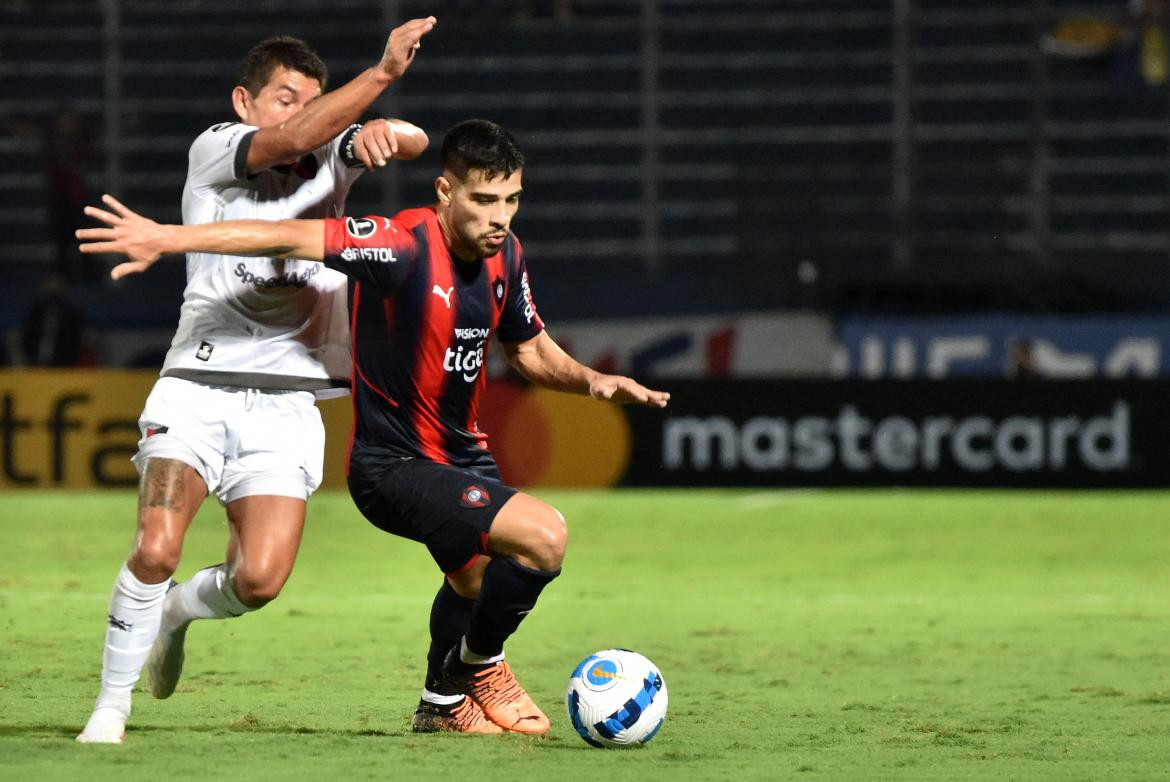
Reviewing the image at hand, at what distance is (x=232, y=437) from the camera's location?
6039 mm

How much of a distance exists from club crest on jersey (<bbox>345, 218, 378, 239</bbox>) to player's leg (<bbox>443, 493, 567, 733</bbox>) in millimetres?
950

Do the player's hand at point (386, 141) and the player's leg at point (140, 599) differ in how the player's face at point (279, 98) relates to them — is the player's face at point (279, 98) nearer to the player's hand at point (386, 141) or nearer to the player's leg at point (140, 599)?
the player's hand at point (386, 141)

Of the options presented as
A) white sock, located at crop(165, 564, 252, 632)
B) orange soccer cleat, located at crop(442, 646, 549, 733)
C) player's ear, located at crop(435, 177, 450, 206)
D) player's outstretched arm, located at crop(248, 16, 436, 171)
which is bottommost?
orange soccer cleat, located at crop(442, 646, 549, 733)

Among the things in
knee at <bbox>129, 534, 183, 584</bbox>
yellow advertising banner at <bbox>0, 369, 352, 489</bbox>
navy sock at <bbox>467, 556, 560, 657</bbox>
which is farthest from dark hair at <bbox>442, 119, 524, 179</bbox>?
yellow advertising banner at <bbox>0, 369, 352, 489</bbox>

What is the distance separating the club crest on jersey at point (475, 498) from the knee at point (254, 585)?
2.13 ft

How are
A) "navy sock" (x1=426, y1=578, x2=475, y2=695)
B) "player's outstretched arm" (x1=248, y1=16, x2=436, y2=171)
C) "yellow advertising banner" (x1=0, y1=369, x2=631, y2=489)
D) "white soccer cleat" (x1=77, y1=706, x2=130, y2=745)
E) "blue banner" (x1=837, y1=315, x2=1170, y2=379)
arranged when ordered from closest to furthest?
"white soccer cleat" (x1=77, y1=706, x2=130, y2=745), "player's outstretched arm" (x1=248, y1=16, x2=436, y2=171), "navy sock" (x1=426, y1=578, x2=475, y2=695), "yellow advertising banner" (x1=0, y1=369, x2=631, y2=489), "blue banner" (x1=837, y1=315, x2=1170, y2=379)

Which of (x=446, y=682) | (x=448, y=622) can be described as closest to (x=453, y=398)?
(x=448, y=622)

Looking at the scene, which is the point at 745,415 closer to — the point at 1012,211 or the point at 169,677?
the point at 1012,211

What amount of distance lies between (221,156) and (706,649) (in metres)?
3.45

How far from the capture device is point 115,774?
5.01 meters

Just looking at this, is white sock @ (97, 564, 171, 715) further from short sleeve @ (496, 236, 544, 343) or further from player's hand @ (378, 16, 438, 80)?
player's hand @ (378, 16, 438, 80)

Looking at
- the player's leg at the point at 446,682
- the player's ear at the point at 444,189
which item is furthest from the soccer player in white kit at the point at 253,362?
the player's leg at the point at 446,682

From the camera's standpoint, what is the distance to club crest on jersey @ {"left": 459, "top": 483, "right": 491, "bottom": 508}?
5836 millimetres

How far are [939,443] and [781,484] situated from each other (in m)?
1.47
